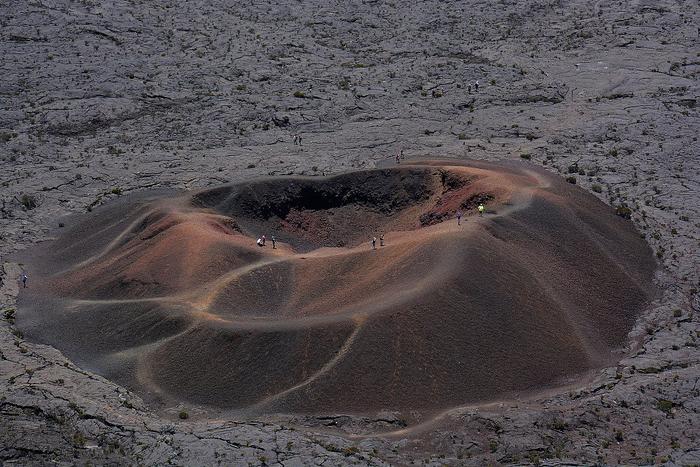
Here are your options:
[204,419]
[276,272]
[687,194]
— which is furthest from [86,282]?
[687,194]

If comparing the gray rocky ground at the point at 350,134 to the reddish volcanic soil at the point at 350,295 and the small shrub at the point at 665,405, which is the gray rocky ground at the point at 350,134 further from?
the reddish volcanic soil at the point at 350,295

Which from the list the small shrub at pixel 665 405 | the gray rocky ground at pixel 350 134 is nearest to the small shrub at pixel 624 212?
the gray rocky ground at pixel 350 134

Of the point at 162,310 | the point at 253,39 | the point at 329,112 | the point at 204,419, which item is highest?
the point at 253,39

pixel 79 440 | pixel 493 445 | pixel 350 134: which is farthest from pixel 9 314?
pixel 350 134

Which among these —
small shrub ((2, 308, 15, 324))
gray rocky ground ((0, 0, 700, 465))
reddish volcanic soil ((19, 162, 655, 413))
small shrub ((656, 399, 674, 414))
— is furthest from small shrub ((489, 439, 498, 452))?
small shrub ((2, 308, 15, 324))

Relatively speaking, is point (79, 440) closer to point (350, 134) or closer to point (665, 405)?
point (665, 405)

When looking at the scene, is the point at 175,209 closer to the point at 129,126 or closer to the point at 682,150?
the point at 129,126

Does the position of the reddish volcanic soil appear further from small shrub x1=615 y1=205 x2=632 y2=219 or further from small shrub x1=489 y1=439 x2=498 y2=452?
small shrub x1=489 y1=439 x2=498 y2=452
